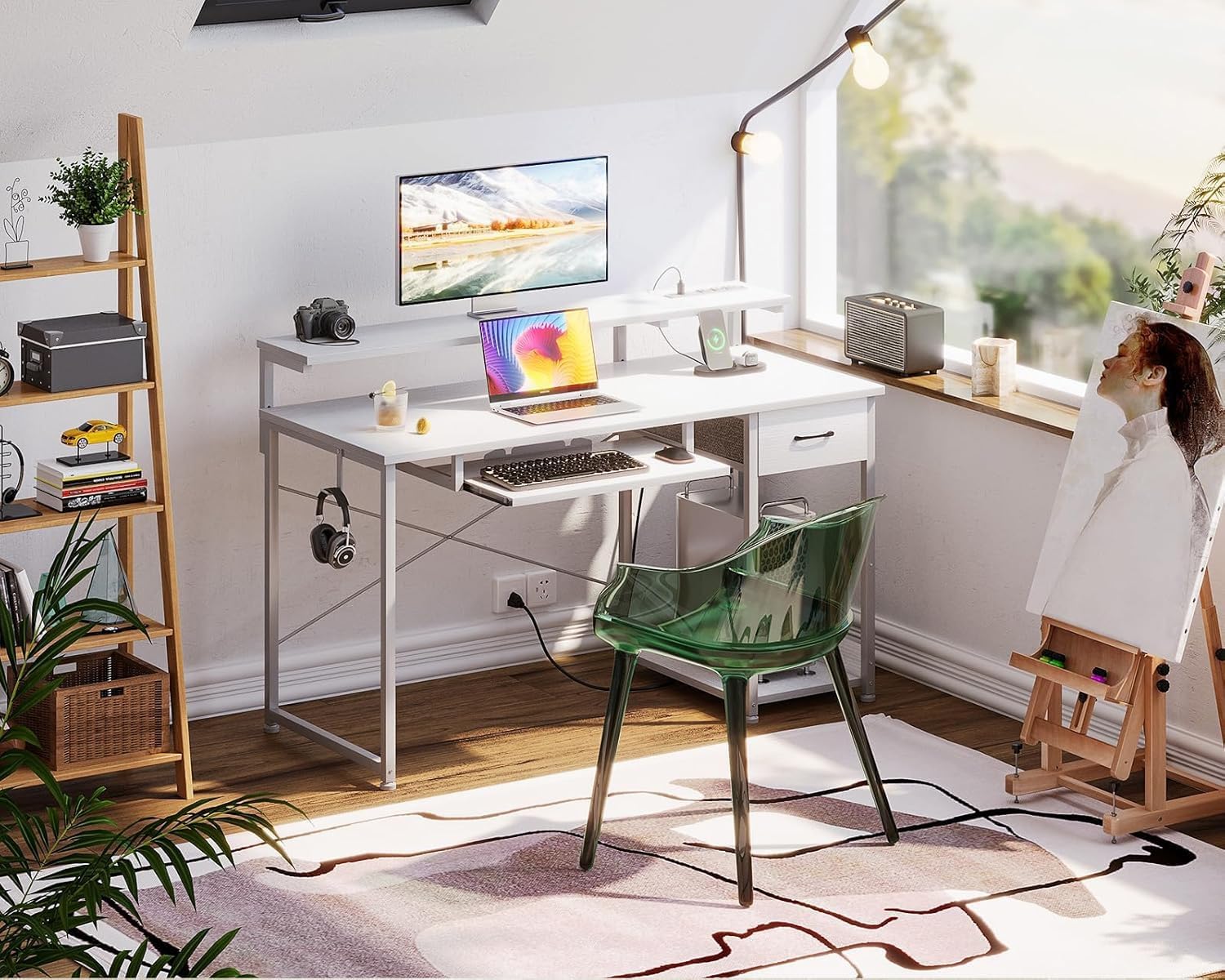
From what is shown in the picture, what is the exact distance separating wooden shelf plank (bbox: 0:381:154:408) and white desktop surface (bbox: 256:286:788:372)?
45 cm

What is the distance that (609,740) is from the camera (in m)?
3.43

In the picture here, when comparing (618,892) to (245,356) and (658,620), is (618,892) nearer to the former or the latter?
(658,620)

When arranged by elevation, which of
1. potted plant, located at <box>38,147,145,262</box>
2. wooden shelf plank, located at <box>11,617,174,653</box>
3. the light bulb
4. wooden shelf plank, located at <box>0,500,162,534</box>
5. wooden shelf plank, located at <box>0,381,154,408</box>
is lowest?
wooden shelf plank, located at <box>11,617,174,653</box>

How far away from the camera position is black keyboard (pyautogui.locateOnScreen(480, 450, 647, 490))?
3969 millimetres

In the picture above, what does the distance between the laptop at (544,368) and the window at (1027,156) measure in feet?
3.23

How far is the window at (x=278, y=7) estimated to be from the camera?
12.9ft

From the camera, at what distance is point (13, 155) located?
387cm

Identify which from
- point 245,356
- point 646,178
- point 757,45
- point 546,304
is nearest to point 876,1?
point 757,45

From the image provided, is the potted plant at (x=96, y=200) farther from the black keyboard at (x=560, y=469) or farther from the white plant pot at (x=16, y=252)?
the black keyboard at (x=560, y=469)

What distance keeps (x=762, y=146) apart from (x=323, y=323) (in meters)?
1.29

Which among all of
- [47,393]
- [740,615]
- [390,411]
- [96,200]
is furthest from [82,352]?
[740,615]

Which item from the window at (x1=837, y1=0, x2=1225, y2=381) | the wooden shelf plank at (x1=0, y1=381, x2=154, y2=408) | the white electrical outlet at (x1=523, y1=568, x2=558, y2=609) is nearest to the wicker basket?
the wooden shelf plank at (x1=0, y1=381, x2=154, y2=408)

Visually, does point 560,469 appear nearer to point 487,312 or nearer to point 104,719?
point 487,312

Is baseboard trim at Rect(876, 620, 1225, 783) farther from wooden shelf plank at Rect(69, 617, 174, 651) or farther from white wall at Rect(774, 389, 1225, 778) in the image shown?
wooden shelf plank at Rect(69, 617, 174, 651)
